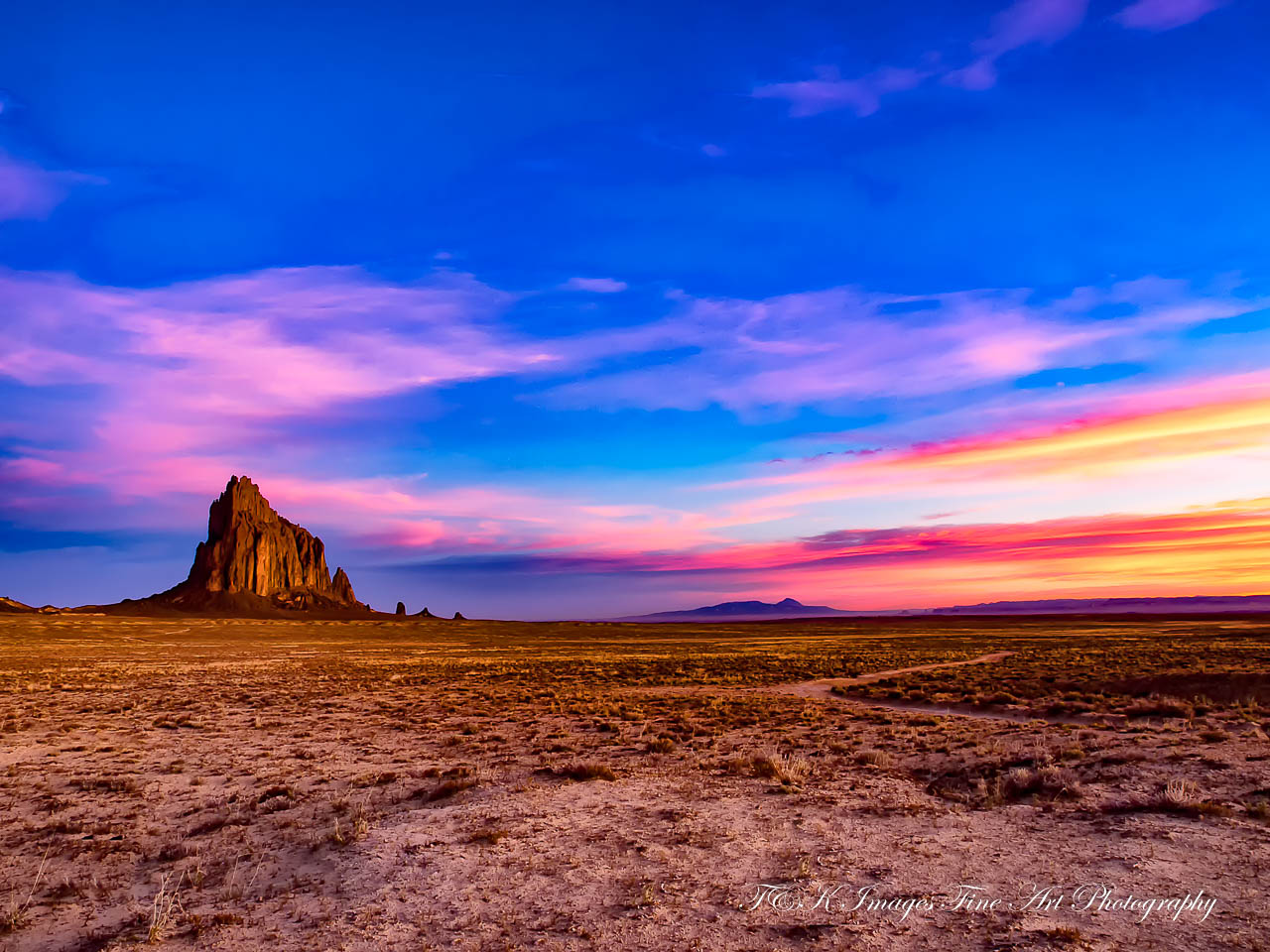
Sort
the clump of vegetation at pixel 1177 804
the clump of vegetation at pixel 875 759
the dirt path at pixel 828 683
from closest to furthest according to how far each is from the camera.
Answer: the clump of vegetation at pixel 1177 804 < the clump of vegetation at pixel 875 759 < the dirt path at pixel 828 683

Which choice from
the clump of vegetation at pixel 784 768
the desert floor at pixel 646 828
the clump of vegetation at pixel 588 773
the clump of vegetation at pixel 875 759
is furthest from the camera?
the clump of vegetation at pixel 875 759

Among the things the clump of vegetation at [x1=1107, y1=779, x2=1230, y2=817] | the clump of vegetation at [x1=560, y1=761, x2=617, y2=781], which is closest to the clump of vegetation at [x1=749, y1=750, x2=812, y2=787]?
the clump of vegetation at [x1=560, y1=761, x2=617, y2=781]

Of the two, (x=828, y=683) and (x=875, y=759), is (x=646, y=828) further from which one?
(x=828, y=683)

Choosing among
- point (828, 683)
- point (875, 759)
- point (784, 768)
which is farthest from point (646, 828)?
point (828, 683)

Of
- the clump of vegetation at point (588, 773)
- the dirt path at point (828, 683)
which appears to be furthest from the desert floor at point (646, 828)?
the dirt path at point (828, 683)

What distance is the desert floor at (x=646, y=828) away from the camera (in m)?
6.75

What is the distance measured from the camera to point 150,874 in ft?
27.8

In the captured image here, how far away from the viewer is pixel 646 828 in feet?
31.6

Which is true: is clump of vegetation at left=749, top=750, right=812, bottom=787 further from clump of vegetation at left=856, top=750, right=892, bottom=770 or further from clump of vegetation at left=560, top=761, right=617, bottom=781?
clump of vegetation at left=560, top=761, right=617, bottom=781

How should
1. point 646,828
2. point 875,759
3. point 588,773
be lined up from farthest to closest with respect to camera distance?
1. point 875,759
2. point 588,773
3. point 646,828

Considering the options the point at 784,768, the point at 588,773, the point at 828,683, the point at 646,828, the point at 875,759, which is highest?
the point at 646,828

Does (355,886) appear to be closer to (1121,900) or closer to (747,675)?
(1121,900)

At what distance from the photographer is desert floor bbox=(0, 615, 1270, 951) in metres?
6.75

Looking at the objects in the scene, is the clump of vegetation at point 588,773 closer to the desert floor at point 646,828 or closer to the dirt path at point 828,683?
the desert floor at point 646,828
